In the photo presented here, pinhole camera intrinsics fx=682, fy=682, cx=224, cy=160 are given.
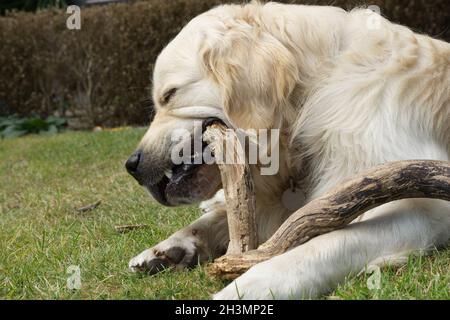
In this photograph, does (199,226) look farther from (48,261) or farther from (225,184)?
(48,261)

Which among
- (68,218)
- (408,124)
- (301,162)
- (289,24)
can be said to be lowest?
(68,218)

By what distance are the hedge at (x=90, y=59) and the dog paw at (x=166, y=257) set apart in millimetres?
6611

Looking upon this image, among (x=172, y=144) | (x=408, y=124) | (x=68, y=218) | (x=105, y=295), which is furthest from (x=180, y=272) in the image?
(x=68, y=218)

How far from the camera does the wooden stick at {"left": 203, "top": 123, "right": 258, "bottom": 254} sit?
257 centimetres

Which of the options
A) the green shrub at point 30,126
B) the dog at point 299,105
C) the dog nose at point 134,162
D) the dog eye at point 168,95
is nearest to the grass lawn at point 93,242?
the dog at point 299,105

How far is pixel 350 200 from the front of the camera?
2416 millimetres

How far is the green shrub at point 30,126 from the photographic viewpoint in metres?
10.2

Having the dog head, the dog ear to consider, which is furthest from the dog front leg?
the dog ear

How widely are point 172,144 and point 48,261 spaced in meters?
0.75

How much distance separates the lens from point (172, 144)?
300 cm

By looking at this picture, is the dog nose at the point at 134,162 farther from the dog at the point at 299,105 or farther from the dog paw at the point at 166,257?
the dog paw at the point at 166,257

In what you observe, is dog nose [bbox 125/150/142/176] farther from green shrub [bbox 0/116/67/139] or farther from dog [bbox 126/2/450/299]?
green shrub [bbox 0/116/67/139]
